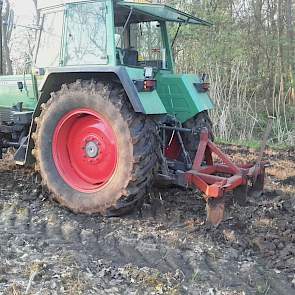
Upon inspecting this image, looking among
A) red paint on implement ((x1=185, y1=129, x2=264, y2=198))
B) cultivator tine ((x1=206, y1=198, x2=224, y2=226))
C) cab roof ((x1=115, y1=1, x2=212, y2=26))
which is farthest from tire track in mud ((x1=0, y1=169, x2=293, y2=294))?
cab roof ((x1=115, y1=1, x2=212, y2=26))

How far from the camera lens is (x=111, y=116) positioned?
172 inches

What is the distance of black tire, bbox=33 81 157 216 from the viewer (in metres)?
4.30

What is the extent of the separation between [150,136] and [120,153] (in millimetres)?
314

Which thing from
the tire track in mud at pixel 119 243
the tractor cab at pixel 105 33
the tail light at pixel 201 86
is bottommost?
the tire track in mud at pixel 119 243

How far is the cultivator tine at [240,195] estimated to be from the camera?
483 cm

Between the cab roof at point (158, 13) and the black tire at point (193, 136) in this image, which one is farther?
the black tire at point (193, 136)

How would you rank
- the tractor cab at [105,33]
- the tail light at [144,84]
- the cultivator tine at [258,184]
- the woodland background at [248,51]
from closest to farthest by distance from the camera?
the tail light at [144,84] < the tractor cab at [105,33] < the cultivator tine at [258,184] < the woodland background at [248,51]

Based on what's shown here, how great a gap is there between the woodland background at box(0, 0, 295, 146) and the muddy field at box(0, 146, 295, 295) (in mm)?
6214

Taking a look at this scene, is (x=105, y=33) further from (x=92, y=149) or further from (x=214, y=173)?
(x=214, y=173)

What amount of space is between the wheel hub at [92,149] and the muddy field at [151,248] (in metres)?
0.61

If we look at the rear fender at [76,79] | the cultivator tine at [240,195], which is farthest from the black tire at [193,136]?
the rear fender at [76,79]

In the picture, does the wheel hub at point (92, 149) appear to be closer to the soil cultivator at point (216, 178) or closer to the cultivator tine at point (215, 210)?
the soil cultivator at point (216, 178)

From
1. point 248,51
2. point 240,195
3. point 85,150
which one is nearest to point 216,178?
point 240,195

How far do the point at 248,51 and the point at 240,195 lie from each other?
8811 millimetres
